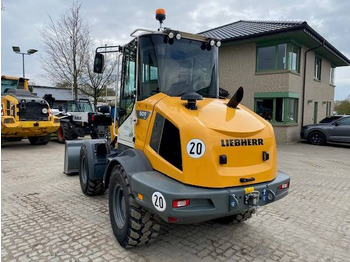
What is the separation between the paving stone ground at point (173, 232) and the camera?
10.1ft

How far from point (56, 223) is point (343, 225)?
4198mm

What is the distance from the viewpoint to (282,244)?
11.1ft

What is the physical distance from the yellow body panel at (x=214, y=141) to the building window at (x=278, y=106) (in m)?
10.8

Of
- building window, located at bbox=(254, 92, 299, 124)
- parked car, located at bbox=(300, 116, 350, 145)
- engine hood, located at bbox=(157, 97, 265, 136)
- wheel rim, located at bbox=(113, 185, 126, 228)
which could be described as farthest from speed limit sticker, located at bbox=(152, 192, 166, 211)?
parked car, located at bbox=(300, 116, 350, 145)

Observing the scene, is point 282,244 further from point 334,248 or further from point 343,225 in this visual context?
point 343,225

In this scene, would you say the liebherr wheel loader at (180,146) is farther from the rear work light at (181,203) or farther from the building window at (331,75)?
the building window at (331,75)

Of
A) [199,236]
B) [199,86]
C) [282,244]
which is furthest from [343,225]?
[199,86]

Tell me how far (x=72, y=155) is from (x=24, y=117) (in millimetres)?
5289

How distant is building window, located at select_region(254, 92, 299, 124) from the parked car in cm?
92

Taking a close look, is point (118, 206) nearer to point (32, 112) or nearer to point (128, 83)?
point (128, 83)

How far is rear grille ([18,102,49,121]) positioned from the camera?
10.2m

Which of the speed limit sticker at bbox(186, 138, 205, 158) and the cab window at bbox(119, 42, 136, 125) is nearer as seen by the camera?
the speed limit sticker at bbox(186, 138, 205, 158)

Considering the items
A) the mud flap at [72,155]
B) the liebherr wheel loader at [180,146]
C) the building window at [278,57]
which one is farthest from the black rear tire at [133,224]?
the building window at [278,57]

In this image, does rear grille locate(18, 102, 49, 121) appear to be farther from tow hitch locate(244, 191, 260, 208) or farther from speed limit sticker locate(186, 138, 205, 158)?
tow hitch locate(244, 191, 260, 208)
